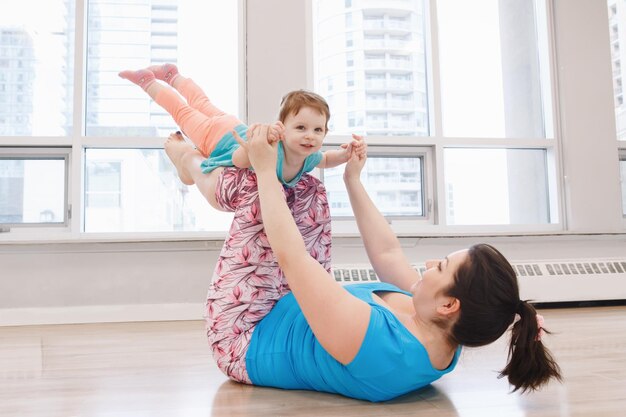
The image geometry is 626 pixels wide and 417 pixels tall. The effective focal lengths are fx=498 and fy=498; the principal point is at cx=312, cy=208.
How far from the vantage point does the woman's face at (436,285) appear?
112 cm

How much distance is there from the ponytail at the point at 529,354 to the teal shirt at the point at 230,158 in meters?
0.76

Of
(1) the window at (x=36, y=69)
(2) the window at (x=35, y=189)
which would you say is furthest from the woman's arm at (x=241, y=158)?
(1) the window at (x=36, y=69)

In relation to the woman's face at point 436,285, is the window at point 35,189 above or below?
above

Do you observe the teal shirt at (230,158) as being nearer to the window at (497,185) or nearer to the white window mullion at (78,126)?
the white window mullion at (78,126)

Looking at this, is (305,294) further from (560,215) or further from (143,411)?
(560,215)

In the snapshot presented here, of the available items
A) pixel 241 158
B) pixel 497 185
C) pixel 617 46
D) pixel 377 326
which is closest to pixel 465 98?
pixel 497 185

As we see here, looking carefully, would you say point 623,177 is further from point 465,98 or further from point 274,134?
point 274,134

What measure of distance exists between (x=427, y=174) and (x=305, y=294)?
258 centimetres

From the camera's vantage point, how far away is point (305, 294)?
1.09 meters

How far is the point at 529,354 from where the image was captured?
1.10m

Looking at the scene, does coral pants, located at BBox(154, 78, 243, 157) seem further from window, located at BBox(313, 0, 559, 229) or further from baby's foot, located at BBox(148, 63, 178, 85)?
window, located at BBox(313, 0, 559, 229)

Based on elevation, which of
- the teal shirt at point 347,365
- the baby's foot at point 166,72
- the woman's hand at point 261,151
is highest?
the baby's foot at point 166,72

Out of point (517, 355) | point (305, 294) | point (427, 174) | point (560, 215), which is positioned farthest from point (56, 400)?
point (560, 215)

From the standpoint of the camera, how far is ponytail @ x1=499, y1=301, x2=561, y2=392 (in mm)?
1087
